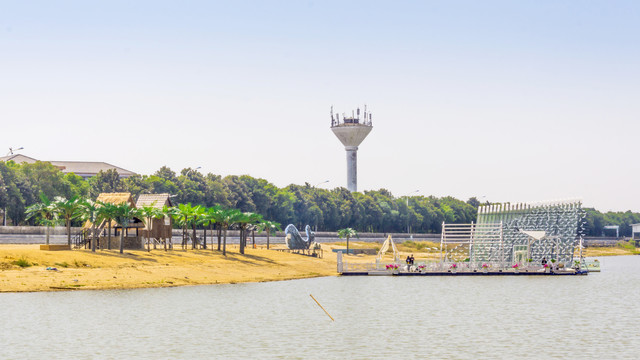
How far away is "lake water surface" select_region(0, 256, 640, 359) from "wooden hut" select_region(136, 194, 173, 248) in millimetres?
21944

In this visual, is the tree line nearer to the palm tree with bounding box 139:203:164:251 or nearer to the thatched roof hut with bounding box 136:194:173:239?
the palm tree with bounding box 139:203:164:251

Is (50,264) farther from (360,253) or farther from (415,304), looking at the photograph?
(360,253)

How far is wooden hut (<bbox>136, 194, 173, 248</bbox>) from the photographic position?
84.1m

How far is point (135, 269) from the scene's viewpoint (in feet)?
213

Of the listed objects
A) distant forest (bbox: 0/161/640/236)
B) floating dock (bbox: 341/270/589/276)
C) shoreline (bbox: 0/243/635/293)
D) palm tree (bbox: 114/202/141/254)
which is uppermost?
distant forest (bbox: 0/161/640/236)

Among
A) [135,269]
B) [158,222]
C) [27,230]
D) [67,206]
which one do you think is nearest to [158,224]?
[158,222]

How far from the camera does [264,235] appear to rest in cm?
13300

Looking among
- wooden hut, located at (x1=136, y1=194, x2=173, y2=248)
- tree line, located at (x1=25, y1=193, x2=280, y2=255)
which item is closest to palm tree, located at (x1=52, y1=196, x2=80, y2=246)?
tree line, located at (x1=25, y1=193, x2=280, y2=255)

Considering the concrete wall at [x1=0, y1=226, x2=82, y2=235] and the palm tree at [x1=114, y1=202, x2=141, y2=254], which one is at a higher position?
the palm tree at [x1=114, y1=202, x2=141, y2=254]

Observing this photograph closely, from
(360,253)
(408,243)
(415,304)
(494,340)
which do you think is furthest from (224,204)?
(494,340)

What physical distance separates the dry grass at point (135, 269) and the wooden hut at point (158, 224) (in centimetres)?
483

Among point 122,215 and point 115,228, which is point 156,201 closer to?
point 115,228

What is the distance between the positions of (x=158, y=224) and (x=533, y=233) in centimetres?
4056

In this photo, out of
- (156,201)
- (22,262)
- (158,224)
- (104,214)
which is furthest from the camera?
(156,201)
